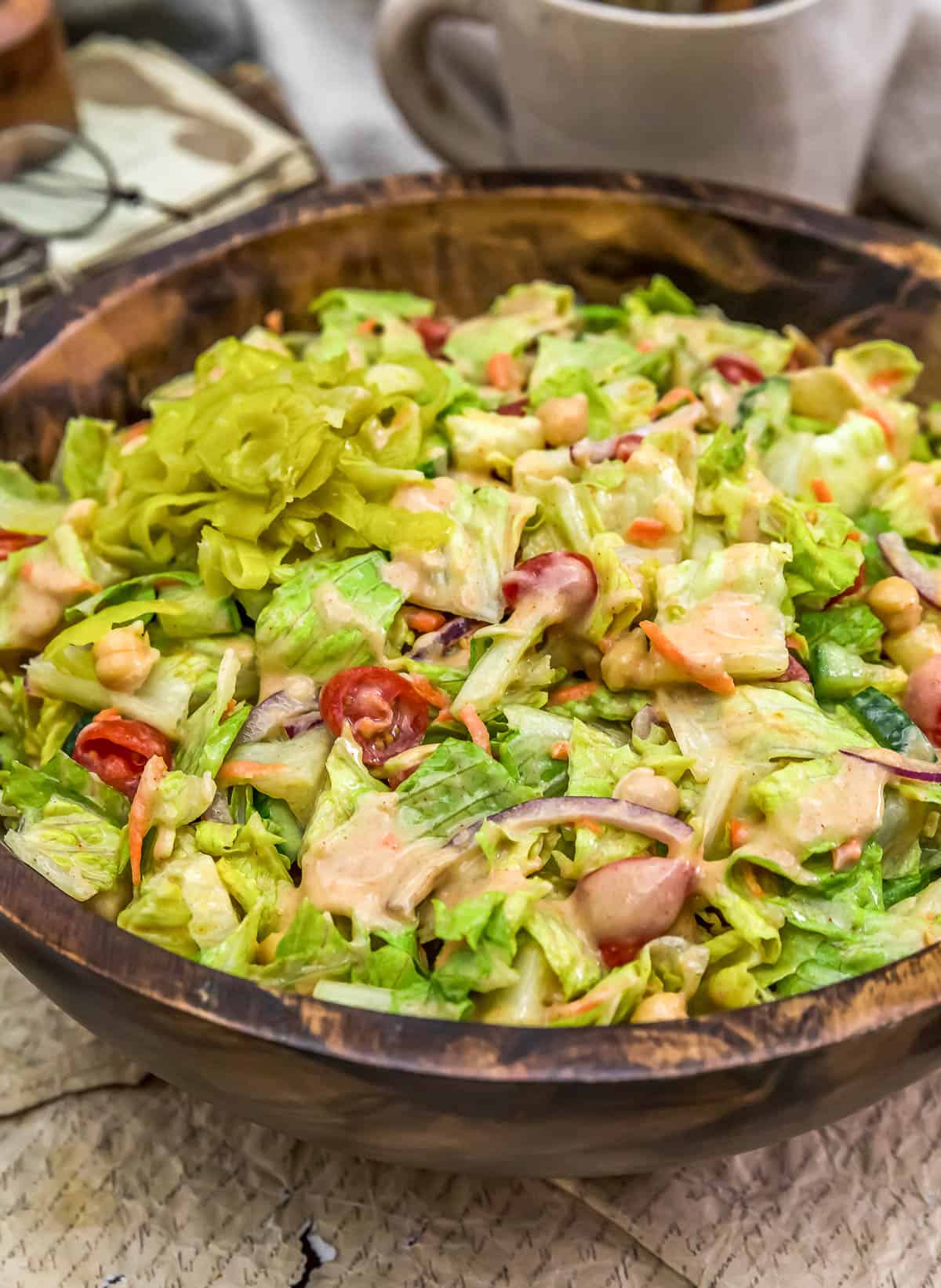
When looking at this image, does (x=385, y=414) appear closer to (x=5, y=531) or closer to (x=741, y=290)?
(x=5, y=531)

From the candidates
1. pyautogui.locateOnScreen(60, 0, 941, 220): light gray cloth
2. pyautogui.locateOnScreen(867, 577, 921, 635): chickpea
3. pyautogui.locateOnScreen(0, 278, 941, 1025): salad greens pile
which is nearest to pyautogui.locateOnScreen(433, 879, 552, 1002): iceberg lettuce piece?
pyautogui.locateOnScreen(0, 278, 941, 1025): salad greens pile

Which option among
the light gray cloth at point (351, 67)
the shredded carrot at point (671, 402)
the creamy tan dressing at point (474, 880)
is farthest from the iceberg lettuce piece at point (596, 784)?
the light gray cloth at point (351, 67)

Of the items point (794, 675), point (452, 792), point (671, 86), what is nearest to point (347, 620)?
point (452, 792)

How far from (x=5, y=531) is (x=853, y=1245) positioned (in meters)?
2.24

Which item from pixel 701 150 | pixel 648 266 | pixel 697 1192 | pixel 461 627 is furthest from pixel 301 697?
pixel 701 150

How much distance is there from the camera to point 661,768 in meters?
2.33

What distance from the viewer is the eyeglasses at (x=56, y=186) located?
14.8ft

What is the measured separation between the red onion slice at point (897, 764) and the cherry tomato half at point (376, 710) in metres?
0.78

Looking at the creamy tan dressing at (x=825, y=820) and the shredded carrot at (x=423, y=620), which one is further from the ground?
the shredded carrot at (x=423, y=620)

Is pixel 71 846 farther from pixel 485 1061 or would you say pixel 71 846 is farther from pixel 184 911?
pixel 485 1061

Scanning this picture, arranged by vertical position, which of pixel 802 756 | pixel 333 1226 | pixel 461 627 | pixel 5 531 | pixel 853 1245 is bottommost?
pixel 853 1245

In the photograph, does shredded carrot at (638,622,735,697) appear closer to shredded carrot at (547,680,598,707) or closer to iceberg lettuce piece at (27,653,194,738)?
shredded carrot at (547,680,598,707)

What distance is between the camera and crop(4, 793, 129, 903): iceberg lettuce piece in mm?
2268

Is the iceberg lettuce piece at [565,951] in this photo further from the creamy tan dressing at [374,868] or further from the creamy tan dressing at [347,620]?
the creamy tan dressing at [347,620]
